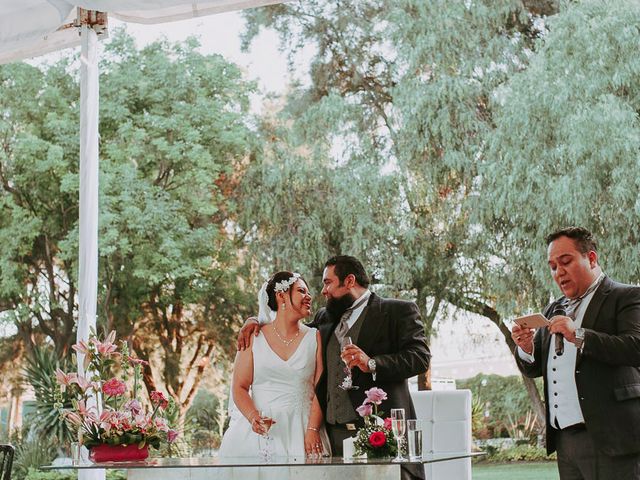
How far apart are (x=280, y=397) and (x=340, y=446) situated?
0.98ft

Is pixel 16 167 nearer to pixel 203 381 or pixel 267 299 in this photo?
pixel 203 381

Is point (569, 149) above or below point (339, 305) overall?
above

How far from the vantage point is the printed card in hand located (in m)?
3.08

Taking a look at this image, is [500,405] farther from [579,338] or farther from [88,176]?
[579,338]

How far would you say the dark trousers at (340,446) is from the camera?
11.3ft

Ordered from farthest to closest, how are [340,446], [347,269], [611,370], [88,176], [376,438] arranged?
[88,176], [347,269], [340,446], [611,370], [376,438]

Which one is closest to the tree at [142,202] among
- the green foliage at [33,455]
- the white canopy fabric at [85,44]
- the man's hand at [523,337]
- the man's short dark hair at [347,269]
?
the green foliage at [33,455]

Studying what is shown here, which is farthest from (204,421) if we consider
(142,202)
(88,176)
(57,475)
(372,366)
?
(372,366)

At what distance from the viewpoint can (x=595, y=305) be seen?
10.6 ft

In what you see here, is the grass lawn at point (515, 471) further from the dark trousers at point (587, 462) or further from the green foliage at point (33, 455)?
the dark trousers at point (587, 462)

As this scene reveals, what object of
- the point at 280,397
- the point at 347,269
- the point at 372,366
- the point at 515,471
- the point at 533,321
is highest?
the point at 347,269

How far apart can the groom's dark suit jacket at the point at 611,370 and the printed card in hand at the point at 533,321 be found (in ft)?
0.48

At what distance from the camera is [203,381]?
34.3 feet

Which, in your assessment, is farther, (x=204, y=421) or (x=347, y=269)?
(x=204, y=421)
